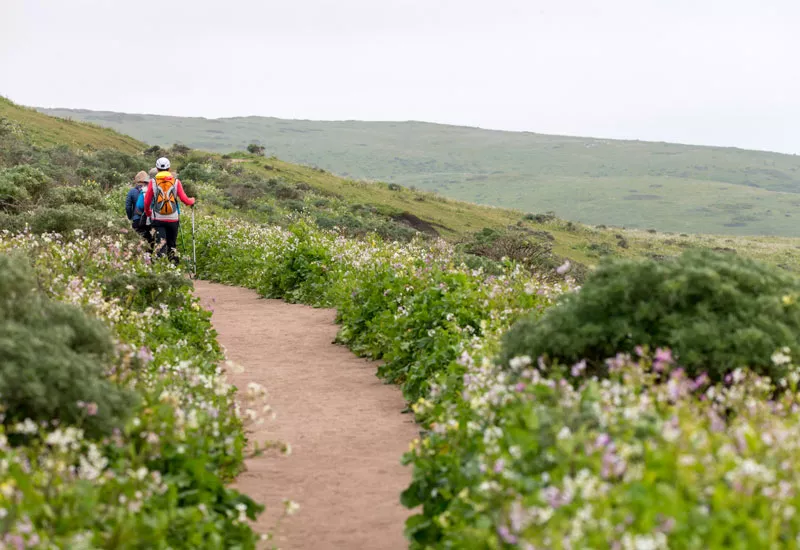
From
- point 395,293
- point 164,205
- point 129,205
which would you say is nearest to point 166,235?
point 164,205

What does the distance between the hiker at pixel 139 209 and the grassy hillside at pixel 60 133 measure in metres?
26.9

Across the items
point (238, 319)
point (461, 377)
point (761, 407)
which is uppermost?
point (761, 407)

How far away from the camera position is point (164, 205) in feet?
52.5

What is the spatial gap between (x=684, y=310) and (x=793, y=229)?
433ft

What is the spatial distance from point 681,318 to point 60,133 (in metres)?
47.9

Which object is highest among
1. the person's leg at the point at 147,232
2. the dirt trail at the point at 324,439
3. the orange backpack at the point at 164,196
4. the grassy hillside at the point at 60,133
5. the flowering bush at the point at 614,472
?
the grassy hillside at the point at 60,133

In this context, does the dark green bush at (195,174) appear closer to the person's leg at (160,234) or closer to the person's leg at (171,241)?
the person's leg at (171,241)

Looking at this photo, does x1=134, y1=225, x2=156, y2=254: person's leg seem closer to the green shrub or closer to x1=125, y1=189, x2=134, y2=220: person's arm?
x1=125, y1=189, x2=134, y2=220: person's arm

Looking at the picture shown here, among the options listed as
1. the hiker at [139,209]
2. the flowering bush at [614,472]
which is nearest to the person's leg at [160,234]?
the hiker at [139,209]

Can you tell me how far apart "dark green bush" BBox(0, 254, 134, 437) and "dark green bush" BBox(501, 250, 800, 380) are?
8.55 ft

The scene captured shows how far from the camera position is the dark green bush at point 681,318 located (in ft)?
19.5

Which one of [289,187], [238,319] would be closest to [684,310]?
[238,319]

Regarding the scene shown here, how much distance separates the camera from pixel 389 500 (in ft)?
22.3

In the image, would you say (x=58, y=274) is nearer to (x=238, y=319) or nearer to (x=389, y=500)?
(x=238, y=319)
